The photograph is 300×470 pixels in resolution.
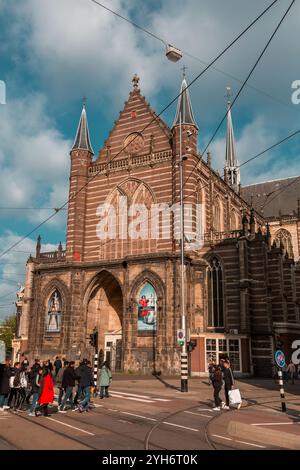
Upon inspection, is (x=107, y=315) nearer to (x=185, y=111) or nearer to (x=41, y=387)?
(x=185, y=111)

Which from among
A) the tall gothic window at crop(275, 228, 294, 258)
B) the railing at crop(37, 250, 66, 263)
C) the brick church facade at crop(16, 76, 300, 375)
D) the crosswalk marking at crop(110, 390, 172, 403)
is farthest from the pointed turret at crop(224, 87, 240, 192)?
the crosswalk marking at crop(110, 390, 172, 403)

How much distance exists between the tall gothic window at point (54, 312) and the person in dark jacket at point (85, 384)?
20.9 m

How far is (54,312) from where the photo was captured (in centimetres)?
3566

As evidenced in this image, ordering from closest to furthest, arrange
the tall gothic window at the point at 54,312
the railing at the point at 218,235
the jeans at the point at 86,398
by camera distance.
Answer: the jeans at the point at 86,398 < the railing at the point at 218,235 < the tall gothic window at the point at 54,312

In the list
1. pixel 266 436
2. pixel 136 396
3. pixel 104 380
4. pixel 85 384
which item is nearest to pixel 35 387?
pixel 85 384

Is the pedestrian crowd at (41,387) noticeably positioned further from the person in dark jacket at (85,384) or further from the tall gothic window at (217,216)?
the tall gothic window at (217,216)

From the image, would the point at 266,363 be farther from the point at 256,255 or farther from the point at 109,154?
the point at 109,154

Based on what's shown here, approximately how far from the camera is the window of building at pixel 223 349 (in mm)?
30969

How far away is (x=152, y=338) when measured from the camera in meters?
31.0

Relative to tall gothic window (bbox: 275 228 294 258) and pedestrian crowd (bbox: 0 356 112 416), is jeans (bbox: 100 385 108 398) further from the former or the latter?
tall gothic window (bbox: 275 228 294 258)

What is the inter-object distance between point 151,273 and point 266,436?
22.8 metres

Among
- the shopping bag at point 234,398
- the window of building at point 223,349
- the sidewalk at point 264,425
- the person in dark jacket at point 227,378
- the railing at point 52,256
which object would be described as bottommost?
the sidewalk at point 264,425

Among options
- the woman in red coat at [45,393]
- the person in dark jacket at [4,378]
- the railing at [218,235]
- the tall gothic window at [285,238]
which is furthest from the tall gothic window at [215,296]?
the tall gothic window at [285,238]

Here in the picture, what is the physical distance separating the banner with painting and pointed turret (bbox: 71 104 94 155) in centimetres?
1452
